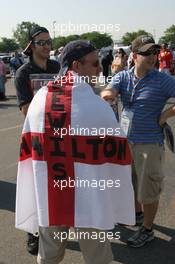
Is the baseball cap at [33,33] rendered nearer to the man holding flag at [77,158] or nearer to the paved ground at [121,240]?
the man holding flag at [77,158]

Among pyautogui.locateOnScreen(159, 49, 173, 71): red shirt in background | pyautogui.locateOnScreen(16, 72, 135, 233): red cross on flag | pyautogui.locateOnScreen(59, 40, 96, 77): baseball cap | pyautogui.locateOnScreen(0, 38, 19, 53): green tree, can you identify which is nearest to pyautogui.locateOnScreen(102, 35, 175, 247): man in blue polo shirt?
pyautogui.locateOnScreen(59, 40, 96, 77): baseball cap

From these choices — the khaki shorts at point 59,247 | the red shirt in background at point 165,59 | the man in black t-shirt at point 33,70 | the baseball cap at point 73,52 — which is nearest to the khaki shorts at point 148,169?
the man in black t-shirt at point 33,70

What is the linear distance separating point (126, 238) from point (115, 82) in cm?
142

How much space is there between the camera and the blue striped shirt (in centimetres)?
355

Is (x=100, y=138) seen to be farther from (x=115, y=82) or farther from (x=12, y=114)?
(x=12, y=114)

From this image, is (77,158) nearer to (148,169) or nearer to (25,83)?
(148,169)

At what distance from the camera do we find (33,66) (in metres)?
3.95

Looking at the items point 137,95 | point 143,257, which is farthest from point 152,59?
point 143,257

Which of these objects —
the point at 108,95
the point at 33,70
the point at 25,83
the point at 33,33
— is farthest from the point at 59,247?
the point at 33,33

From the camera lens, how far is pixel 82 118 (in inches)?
90.0

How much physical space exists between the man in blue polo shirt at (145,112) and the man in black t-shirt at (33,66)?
2.26ft

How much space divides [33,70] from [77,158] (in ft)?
5.82

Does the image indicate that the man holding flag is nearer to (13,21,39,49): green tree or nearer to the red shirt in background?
(13,21,39,49): green tree

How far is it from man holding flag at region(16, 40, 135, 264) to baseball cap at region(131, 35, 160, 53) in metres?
1.10
